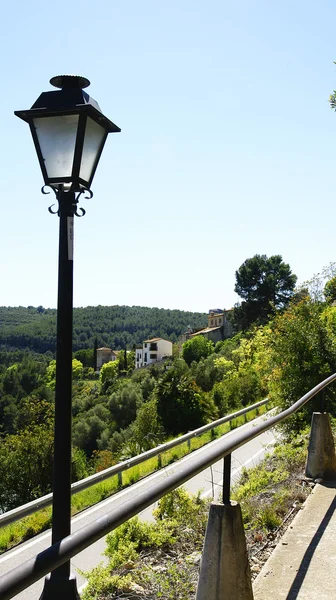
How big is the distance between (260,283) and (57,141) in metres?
72.4

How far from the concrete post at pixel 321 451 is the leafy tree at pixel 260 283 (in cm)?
6844

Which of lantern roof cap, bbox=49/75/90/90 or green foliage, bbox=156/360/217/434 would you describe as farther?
green foliage, bbox=156/360/217/434

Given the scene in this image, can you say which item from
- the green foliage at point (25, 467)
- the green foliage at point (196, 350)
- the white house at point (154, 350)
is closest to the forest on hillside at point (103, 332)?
the white house at point (154, 350)

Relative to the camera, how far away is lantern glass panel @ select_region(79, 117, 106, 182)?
326 centimetres

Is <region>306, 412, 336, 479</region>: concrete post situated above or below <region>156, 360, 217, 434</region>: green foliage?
above

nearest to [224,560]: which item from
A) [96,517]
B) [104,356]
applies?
[96,517]

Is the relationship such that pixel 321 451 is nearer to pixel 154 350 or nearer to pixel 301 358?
pixel 301 358

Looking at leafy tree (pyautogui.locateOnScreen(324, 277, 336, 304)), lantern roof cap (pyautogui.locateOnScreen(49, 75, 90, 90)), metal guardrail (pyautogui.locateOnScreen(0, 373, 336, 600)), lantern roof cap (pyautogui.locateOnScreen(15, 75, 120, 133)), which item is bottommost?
metal guardrail (pyautogui.locateOnScreen(0, 373, 336, 600))

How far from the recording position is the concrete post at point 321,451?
17.0ft

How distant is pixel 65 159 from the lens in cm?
323

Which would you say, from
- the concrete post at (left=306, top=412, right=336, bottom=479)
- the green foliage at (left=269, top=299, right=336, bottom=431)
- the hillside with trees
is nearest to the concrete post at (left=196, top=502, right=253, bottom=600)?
the concrete post at (left=306, top=412, right=336, bottom=479)

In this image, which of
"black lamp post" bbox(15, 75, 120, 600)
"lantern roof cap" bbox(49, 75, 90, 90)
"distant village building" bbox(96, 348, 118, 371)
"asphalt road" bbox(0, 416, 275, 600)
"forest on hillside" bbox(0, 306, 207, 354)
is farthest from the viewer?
"forest on hillside" bbox(0, 306, 207, 354)

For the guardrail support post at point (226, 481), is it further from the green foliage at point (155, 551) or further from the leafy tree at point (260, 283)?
the leafy tree at point (260, 283)

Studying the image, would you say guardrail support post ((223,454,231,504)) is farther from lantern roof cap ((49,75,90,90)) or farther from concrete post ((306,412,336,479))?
concrete post ((306,412,336,479))
